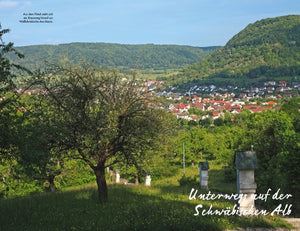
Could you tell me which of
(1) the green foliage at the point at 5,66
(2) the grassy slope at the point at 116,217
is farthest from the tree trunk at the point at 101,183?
(1) the green foliage at the point at 5,66

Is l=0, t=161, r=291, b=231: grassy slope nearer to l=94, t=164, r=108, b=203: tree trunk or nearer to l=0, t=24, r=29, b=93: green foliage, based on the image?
l=94, t=164, r=108, b=203: tree trunk

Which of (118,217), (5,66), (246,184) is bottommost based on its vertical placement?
(118,217)

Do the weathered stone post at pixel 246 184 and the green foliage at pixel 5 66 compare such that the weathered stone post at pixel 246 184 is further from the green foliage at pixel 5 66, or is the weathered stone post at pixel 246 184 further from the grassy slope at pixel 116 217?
the green foliage at pixel 5 66

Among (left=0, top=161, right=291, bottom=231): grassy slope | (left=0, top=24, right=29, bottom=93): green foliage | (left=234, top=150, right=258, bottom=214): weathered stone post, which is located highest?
(left=0, top=24, right=29, bottom=93): green foliage

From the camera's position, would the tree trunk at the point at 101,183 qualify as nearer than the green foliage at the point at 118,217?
No

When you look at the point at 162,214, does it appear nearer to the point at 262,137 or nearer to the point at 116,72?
the point at 116,72

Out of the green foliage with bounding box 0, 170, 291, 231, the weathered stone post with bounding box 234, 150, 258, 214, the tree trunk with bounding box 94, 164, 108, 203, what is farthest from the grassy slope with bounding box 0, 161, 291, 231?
the weathered stone post with bounding box 234, 150, 258, 214

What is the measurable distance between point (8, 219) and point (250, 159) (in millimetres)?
7802

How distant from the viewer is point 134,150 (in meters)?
13.6

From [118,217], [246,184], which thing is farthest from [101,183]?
[246,184]

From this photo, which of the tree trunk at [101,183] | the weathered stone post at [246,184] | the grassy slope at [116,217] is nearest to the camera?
the grassy slope at [116,217]

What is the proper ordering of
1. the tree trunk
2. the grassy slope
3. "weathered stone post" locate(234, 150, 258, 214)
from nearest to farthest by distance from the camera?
the grassy slope < "weathered stone post" locate(234, 150, 258, 214) < the tree trunk

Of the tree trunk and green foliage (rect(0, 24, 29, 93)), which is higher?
green foliage (rect(0, 24, 29, 93))

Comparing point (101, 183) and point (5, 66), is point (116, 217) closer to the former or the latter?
point (101, 183)
